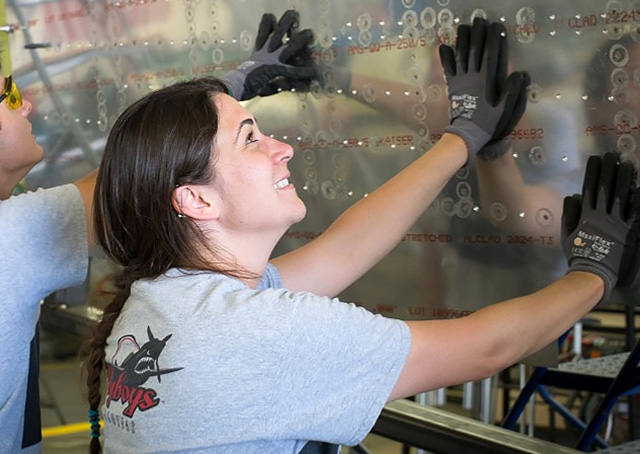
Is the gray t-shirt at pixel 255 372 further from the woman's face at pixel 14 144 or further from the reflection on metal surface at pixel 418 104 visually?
the woman's face at pixel 14 144

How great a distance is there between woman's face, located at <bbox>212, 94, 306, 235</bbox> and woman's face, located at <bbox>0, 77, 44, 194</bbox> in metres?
0.78

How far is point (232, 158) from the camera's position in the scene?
163 centimetres

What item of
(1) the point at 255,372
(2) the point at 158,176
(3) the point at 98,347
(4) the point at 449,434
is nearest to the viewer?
(1) the point at 255,372

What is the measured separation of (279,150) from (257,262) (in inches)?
8.4

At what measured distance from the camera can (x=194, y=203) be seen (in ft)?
5.32

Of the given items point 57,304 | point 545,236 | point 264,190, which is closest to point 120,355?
point 264,190

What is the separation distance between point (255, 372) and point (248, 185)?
348 millimetres

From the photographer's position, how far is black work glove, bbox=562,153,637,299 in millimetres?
1865

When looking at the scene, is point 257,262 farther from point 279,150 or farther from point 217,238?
point 279,150

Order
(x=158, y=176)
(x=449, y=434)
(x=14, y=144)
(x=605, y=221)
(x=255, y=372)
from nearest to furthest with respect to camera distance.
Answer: (x=255, y=372)
(x=158, y=176)
(x=605, y=221)
(x=14, y=144)
(x=449, y=434)

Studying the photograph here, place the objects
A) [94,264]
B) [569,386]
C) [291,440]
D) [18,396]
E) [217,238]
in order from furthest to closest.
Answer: [94,264] < [569,386] < [18,396] < [217,238] < [291,440]

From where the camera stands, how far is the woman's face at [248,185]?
1621mm

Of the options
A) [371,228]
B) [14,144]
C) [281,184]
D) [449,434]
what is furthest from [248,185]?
[449,434]

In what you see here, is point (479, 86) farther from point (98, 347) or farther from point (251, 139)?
point (98, 347)
